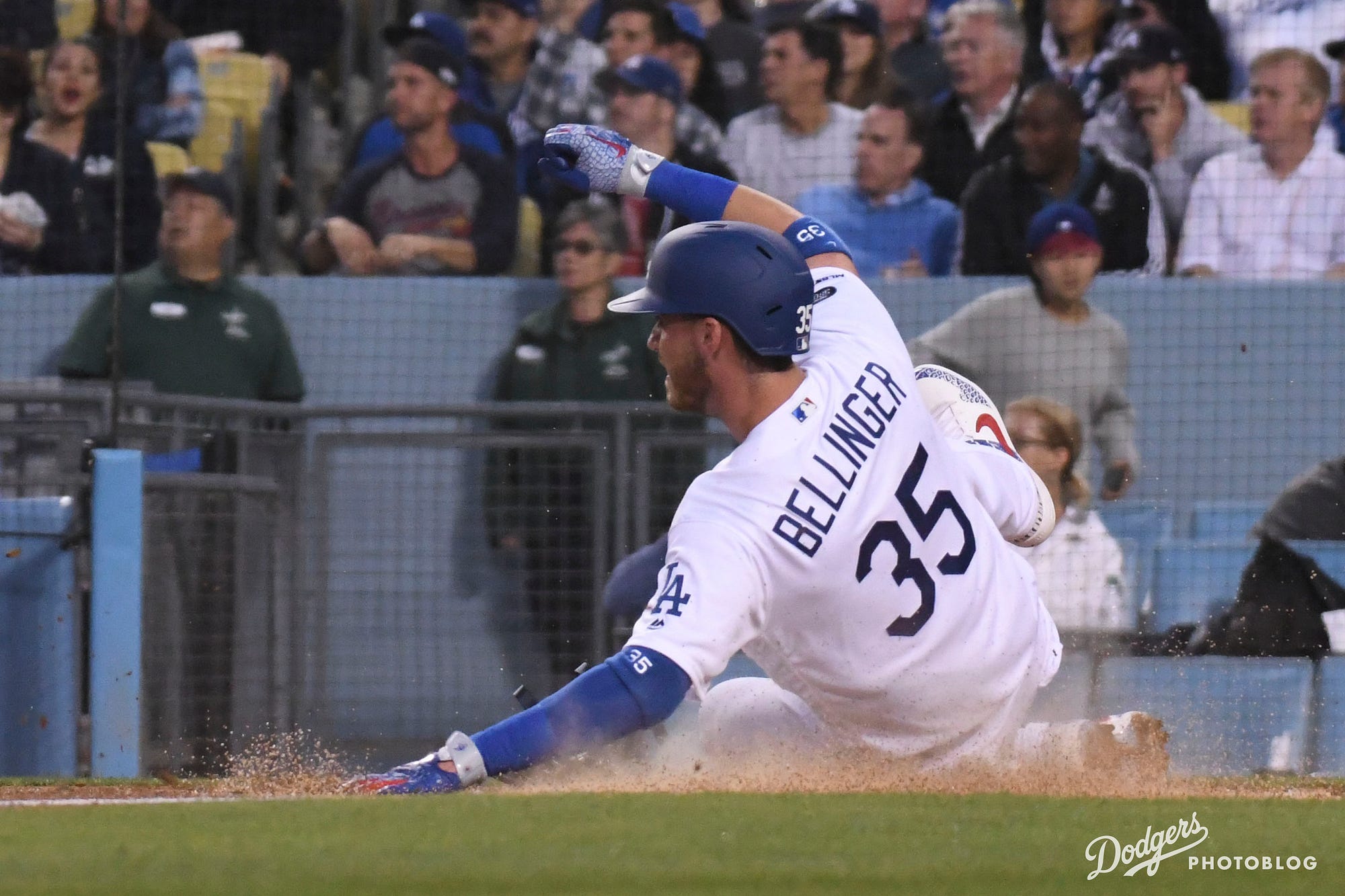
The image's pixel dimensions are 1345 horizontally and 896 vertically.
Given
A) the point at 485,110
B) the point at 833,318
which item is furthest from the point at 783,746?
the point at 485,110

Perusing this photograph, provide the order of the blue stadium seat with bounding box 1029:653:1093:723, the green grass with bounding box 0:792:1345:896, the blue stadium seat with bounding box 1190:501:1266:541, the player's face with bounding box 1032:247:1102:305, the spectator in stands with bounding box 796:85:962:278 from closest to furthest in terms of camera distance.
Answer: the green grass with bounding box 0:792:1345:896 < the blue stadium seat with bounding box 1029:653:1093:723 < the blue stadium seat with bounding box 1190:501:1266:541 < the player's face with bounding box 1032:247:1102:305 < the spectator in stands with bounding box 796:85:962:278

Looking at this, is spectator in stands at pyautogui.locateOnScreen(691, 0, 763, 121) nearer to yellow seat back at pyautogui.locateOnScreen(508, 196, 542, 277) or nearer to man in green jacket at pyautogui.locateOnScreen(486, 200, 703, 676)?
yellow seat back at pyautogui.locateOnScreen(508, 196, 542, 277)

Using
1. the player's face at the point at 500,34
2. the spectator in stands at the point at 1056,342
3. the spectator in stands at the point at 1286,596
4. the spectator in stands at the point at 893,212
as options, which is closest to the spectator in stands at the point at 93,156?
the player's face at the point at 500,34

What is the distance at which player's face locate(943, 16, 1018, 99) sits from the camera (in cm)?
905

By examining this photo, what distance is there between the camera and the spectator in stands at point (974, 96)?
8844mm

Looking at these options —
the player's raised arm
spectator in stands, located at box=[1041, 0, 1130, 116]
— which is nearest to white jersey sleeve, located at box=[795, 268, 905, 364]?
the player's raised arm

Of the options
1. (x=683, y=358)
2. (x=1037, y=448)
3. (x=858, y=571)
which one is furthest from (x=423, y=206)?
(x=858, y=571)

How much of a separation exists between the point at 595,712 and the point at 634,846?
0.71 meters

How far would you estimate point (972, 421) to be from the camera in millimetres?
4898

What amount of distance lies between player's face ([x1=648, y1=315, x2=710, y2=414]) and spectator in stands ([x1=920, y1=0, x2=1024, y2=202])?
16.2 feet

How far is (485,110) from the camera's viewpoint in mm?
9227

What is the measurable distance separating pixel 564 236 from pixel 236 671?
97.2 inches

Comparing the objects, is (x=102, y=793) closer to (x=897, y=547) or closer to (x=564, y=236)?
(x=897, y=547)

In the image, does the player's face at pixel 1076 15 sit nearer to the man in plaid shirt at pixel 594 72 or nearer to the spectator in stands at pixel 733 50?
the spectator in stands at pixel 733 50
